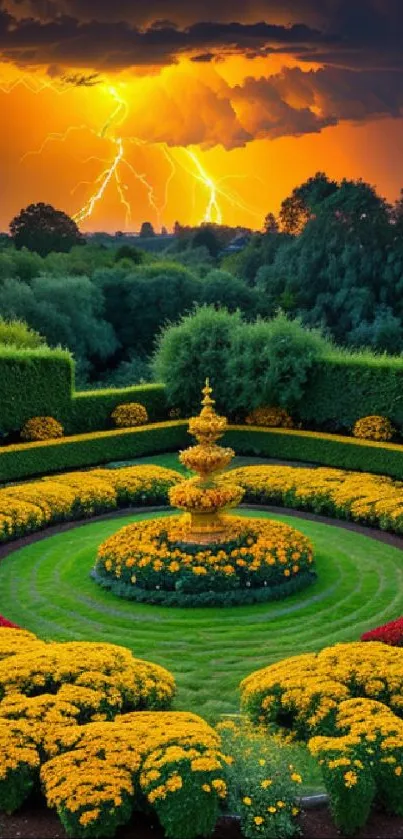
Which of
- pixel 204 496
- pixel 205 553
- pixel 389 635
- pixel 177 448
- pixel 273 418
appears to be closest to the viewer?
pixel 389 635

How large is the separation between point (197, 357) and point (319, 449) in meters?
5.29

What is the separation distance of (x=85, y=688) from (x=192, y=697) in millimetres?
1761

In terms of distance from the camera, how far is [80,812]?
7.61 metres

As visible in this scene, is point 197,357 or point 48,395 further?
point 197,357

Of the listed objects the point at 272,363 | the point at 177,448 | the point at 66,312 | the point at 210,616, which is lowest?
the point at 177,448

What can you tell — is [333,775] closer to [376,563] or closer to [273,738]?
[273,738]

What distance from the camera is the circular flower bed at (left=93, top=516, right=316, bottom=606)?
48.0ft

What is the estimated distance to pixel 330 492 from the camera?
20047 millimetres

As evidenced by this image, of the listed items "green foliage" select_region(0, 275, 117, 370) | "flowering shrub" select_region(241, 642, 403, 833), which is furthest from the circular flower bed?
"green foliage" select_region(0, 275, 117, 370)

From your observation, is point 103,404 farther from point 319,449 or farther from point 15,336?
point 319,449

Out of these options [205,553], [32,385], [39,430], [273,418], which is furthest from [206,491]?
[273,418]

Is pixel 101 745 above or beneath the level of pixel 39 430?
above

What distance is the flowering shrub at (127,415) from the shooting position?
27.8m

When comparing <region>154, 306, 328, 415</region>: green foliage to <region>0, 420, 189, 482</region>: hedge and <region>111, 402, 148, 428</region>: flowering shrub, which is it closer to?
<region>111, 402, 148, 428</region>: flowering shrub
